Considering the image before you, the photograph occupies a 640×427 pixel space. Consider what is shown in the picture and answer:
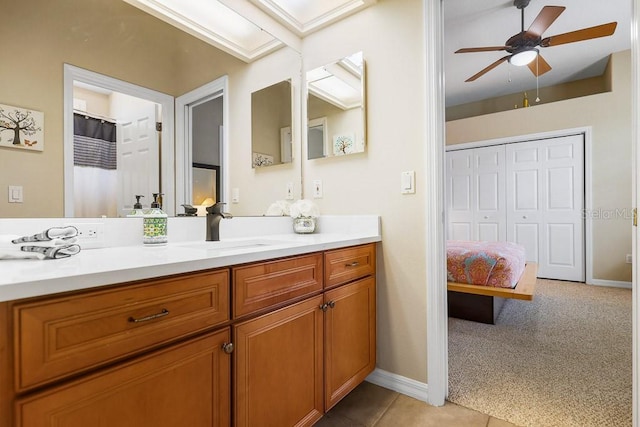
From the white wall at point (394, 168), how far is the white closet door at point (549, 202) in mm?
3811

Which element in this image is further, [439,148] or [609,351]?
[609,351]

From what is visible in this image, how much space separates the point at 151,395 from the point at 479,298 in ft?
9.13

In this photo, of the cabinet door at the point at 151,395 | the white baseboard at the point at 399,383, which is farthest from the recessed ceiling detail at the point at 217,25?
the white baseboard at the point at 399,383

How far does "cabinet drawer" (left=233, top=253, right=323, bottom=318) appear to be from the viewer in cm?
104

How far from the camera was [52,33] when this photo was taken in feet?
3.78

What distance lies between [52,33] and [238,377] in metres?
1.39

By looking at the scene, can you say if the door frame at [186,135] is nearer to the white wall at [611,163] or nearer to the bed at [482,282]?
the bed at [482,282]

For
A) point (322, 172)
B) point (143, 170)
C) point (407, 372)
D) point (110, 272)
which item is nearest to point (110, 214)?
point (143, 170)

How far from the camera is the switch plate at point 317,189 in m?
2.12

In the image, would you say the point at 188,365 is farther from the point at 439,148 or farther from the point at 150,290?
the point at 439,148

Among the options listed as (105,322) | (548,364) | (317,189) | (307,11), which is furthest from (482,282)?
(105,322)

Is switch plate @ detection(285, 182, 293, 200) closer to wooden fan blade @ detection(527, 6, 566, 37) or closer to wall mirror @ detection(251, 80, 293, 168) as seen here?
wall mirror @ detection(251, 80, 293, 168)

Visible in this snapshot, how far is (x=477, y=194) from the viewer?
16.6 ft

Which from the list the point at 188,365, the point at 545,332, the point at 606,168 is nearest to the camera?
the point at 188,365
